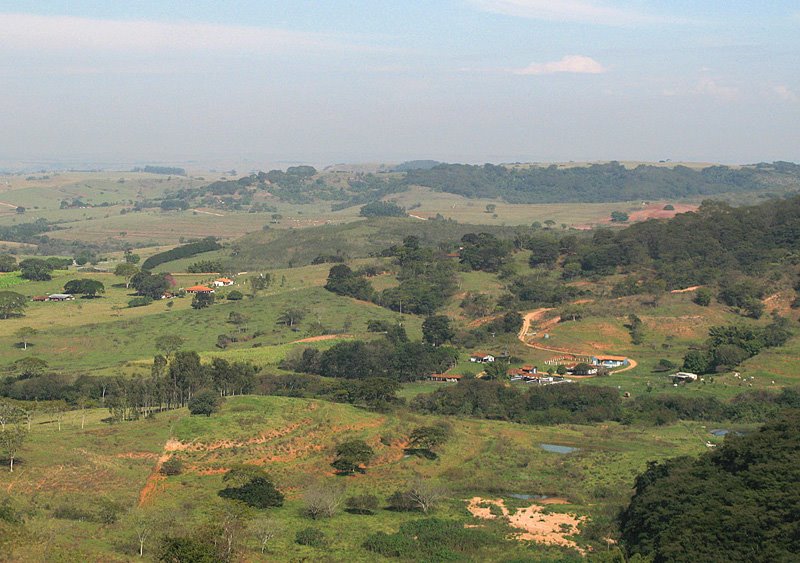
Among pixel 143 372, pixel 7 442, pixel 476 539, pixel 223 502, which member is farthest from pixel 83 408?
pixel 476 539

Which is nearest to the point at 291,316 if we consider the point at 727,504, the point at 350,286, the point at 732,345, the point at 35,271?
the point at 350,286

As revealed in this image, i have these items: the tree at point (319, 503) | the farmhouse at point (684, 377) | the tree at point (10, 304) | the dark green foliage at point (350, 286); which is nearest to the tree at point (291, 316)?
the dark green foliage at point (350, 286)

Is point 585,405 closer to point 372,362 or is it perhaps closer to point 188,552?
point 372,362

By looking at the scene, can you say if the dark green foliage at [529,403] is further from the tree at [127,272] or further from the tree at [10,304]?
the tree at [127,272]

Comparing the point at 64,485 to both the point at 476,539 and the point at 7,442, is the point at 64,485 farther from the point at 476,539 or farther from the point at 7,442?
the point at 476,539

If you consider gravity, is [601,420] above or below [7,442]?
below

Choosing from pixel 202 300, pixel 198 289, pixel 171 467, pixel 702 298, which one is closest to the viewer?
pixel 171 467
